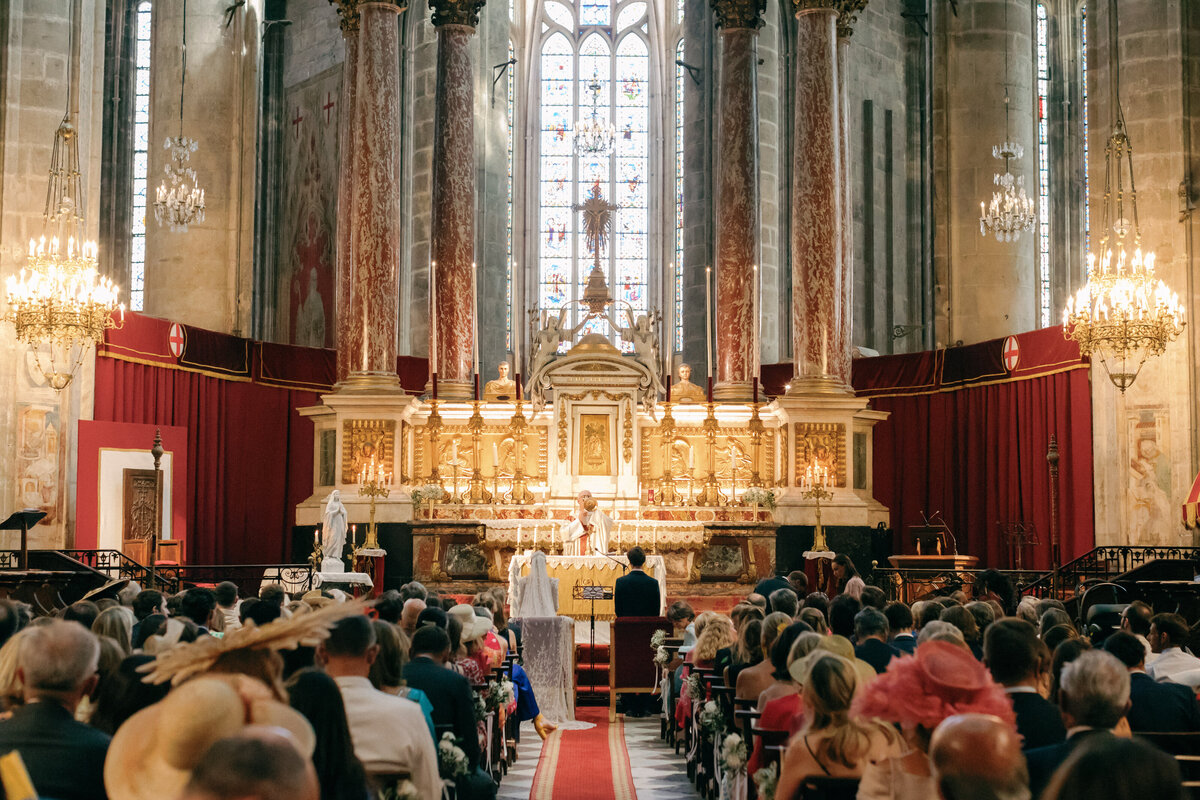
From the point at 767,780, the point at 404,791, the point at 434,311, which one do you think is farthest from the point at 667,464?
the point at 404,791

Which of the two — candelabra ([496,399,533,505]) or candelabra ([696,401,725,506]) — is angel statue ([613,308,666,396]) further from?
candelabra ([496,399,533,505])

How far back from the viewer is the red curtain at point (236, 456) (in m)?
22.9

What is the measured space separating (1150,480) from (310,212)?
17.6 m

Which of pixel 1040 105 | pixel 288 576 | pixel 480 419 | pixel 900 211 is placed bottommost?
pixel 288 576

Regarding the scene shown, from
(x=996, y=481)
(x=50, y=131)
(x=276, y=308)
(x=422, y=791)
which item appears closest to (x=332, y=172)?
(x=276, y=308)

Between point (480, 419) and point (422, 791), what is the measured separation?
15209 mm

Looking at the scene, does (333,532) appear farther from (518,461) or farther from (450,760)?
(450,760)

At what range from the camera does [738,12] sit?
2361 centimetres

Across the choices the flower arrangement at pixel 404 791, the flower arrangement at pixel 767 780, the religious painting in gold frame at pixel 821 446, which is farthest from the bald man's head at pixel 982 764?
the religious painting in gold frame at pixel 821 446

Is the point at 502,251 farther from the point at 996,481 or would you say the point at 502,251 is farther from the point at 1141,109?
the point at 1141,109

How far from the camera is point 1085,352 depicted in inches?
669

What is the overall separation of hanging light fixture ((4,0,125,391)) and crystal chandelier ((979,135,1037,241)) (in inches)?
517

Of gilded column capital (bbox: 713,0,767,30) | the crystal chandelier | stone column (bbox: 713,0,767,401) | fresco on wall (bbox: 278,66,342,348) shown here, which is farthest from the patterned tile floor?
fresco on wall (bbox: 278,66,342,348)

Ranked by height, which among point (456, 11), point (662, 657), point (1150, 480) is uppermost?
point (456, 11)
